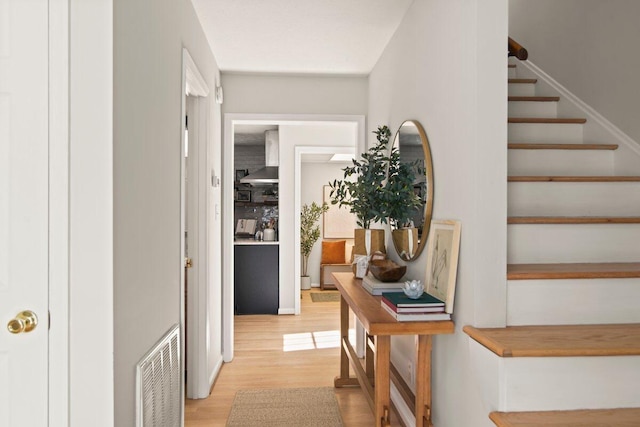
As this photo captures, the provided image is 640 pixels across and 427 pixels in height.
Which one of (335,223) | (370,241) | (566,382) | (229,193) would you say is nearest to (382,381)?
(566,382)

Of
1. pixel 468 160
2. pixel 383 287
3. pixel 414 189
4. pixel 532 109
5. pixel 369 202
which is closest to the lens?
pixel 468 160

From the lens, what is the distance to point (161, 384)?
6.50ft

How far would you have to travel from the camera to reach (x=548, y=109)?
3.03m

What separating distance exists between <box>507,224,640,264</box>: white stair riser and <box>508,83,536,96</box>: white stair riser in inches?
59.1

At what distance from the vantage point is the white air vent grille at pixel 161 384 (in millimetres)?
1717

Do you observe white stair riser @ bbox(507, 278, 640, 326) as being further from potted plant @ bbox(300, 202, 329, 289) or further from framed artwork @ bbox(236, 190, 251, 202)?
framed artwork @ bbox(236, 190, 251, 202)

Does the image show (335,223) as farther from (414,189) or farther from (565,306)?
(565,306)

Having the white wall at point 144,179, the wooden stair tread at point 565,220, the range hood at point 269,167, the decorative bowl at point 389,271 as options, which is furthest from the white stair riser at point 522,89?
the range hood at point 269,167

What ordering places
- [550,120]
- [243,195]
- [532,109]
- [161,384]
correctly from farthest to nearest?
[243,195] < [532,109] < [550,120] < [161,384]
